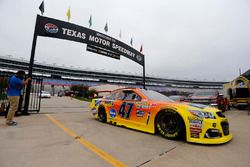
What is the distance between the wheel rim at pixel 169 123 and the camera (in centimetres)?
309

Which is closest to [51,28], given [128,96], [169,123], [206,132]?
[128,96]

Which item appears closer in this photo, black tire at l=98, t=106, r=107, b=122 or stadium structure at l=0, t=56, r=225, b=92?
black tire at l=98, t=106, r=107, b=122

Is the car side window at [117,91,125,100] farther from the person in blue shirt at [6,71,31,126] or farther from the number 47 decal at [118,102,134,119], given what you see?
the person in blue shirt at [6,71,31,126]

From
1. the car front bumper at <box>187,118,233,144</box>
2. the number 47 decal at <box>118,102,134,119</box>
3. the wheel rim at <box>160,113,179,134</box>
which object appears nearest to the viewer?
the car front bumper at <box>187,118,233,144</box>

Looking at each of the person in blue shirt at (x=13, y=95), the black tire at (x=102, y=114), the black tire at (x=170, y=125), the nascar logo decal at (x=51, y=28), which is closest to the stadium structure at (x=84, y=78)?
the nascar logo decal at (x=51, y=28)

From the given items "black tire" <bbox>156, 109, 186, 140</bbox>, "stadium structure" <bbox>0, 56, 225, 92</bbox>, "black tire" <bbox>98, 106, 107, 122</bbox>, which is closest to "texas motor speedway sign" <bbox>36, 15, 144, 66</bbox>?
"black tire" <bbox>98, 106, 107, 122</bbox>

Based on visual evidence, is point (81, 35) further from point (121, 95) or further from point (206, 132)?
point (206, 132)

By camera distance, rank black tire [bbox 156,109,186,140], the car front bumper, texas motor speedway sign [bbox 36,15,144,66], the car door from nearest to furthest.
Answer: the car front bumper
black tire [bbox 156,109,186,140]
the car door
texas motor speedway sign [bbox 36,15,144,66]

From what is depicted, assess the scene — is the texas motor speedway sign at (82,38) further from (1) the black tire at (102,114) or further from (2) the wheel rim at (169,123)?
(2) the wheel rim at (169,123)

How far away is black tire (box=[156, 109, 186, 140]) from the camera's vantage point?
2.98 metres

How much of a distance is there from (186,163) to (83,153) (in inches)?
65.8

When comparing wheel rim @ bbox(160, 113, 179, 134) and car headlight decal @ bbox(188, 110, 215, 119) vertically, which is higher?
car headlight decal @ bbox(188, 110, 215, 119)

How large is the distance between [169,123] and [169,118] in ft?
0.39

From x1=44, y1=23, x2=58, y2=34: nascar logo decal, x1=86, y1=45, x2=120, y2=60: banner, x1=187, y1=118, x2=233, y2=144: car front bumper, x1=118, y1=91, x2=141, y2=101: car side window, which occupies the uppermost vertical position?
x1=44, y1=23, x2=58, y2=34: nascar logo decal
